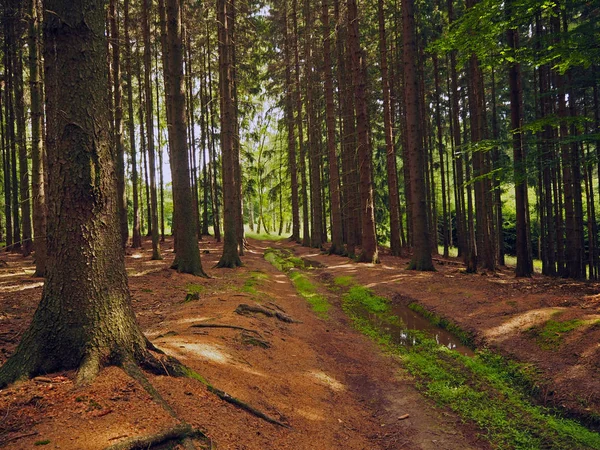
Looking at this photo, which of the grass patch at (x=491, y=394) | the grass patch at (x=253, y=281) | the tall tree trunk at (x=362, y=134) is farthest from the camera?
the tall tree trunk at (x=362, y=134)

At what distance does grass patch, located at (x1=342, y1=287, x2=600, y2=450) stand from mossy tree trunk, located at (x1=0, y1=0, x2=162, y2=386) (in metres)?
4.59

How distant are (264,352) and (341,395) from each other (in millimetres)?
1586

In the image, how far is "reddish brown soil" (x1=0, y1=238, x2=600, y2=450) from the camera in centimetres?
359

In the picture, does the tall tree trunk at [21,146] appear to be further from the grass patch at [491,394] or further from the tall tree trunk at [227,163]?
the grass patch at [491,394]

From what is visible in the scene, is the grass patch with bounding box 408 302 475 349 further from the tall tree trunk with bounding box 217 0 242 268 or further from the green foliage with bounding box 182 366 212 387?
the tall tree trunk with bounding box 217 0 242 268

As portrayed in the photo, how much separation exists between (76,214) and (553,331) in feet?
27.2

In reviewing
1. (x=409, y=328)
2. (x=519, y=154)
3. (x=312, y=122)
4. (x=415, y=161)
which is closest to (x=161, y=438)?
(x=409, y=328)

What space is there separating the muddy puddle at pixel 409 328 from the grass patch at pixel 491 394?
20cm

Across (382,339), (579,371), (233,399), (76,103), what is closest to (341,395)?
(233,399)

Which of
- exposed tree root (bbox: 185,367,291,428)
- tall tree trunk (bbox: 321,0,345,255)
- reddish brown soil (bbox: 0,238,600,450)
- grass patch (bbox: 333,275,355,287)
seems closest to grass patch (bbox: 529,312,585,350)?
reddish brown soil (bbox: 0,238,600,450)

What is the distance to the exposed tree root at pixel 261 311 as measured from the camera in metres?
9.19

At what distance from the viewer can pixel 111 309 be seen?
4.46m

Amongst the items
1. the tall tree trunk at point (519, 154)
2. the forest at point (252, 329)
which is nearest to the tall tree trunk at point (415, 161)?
the forest at point (252, 329)

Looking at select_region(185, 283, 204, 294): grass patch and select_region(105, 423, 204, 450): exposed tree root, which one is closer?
select_region(105, 423, 204, 450): exposed tree root
